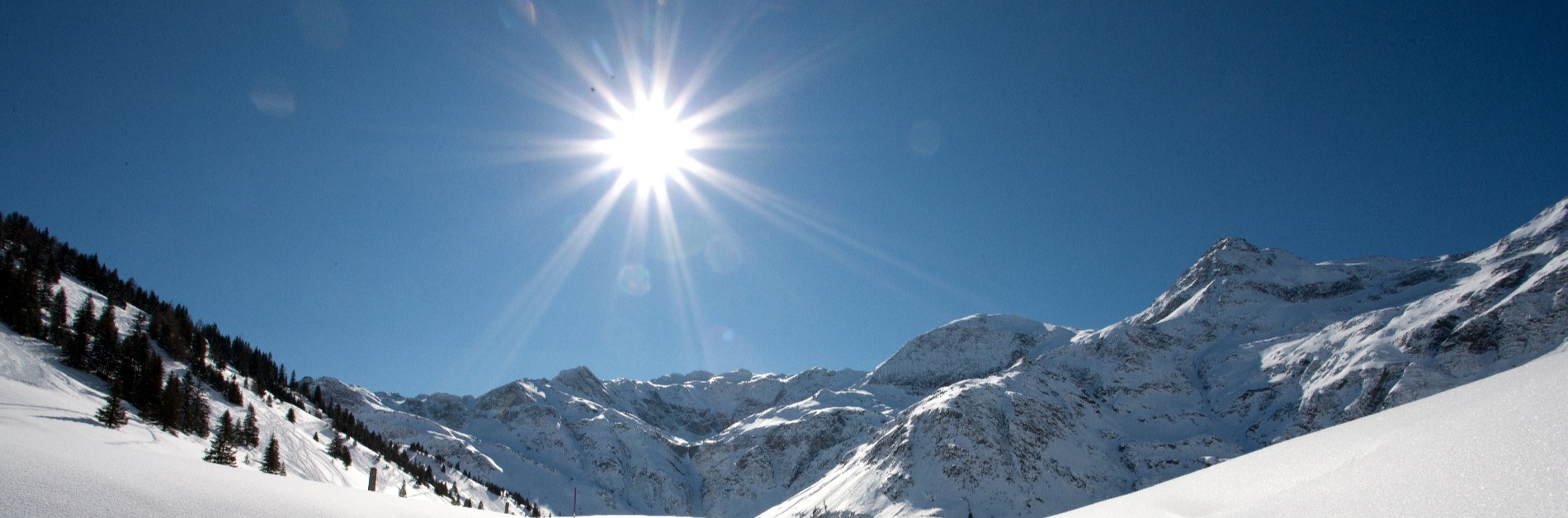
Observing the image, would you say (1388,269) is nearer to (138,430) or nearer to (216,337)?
(138,430)

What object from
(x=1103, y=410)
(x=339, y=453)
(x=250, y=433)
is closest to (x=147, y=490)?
(x=250, y=433)

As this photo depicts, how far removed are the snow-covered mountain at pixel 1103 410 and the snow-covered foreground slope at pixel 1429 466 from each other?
49.2 metres

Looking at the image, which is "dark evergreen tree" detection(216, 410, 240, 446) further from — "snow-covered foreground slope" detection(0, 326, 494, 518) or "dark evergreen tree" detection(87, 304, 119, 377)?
"snow-covered foreground slope" detection(0, 326, 494, 518)

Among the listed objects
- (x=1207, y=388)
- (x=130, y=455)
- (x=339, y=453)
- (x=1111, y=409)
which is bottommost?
(x=339, y=453)

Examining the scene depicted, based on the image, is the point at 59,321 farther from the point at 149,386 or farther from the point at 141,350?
the point at 149,386

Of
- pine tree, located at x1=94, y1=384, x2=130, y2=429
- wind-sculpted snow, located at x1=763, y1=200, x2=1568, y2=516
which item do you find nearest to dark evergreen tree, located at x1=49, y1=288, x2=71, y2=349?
pine tree, located at x1=94, y1=384, x2=130, y2=429

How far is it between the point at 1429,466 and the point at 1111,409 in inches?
6101

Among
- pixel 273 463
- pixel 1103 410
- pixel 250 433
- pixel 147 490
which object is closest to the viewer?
pixel 147 490

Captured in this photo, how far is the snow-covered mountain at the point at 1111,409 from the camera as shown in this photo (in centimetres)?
10131

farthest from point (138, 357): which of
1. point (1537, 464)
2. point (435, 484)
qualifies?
point (1537, 464)

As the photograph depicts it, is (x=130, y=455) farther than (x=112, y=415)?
No

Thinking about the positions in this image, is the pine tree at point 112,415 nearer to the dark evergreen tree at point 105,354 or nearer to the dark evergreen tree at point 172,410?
the dark evergreen tree at point 172,410

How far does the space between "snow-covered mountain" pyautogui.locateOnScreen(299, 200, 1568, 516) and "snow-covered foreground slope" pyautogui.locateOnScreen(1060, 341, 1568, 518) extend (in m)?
82.5

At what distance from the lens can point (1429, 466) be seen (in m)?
2.68
